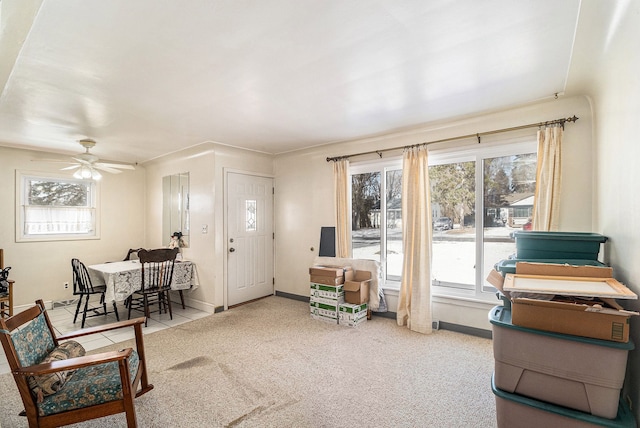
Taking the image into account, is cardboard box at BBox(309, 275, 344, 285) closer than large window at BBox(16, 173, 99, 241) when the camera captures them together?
Yes

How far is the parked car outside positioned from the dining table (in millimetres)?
3714

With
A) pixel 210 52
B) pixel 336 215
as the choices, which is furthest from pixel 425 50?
pixel 336 215

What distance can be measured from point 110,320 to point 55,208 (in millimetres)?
2314

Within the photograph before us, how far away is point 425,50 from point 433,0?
1.69 ft

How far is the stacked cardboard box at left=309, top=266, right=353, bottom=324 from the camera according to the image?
4.07 meters

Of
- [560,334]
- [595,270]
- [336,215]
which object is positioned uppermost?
[336,215]

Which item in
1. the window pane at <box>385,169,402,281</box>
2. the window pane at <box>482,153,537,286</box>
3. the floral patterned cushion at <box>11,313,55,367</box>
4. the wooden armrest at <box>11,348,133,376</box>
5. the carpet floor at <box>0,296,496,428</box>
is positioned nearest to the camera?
the wooden armrest at <box>11,348,133,376</box>

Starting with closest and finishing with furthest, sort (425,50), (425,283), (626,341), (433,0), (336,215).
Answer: (626,341) < (433,0) < (425,50) < (425,283) < (336,215)

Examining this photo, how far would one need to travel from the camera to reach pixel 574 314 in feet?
4.74

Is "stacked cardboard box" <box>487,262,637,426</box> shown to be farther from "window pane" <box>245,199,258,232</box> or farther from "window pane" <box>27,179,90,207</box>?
"window pane" <box>27,179,90,207</box>

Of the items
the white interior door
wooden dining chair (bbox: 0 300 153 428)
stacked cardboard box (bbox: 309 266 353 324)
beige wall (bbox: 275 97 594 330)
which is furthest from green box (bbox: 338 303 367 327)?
wooden dining chair (bbox: 0 300 153 428)

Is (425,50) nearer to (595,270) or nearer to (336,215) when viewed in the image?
(595,270)

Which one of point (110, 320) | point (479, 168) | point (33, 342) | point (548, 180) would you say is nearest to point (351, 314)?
point (479, 168)

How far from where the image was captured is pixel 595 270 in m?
1.65
